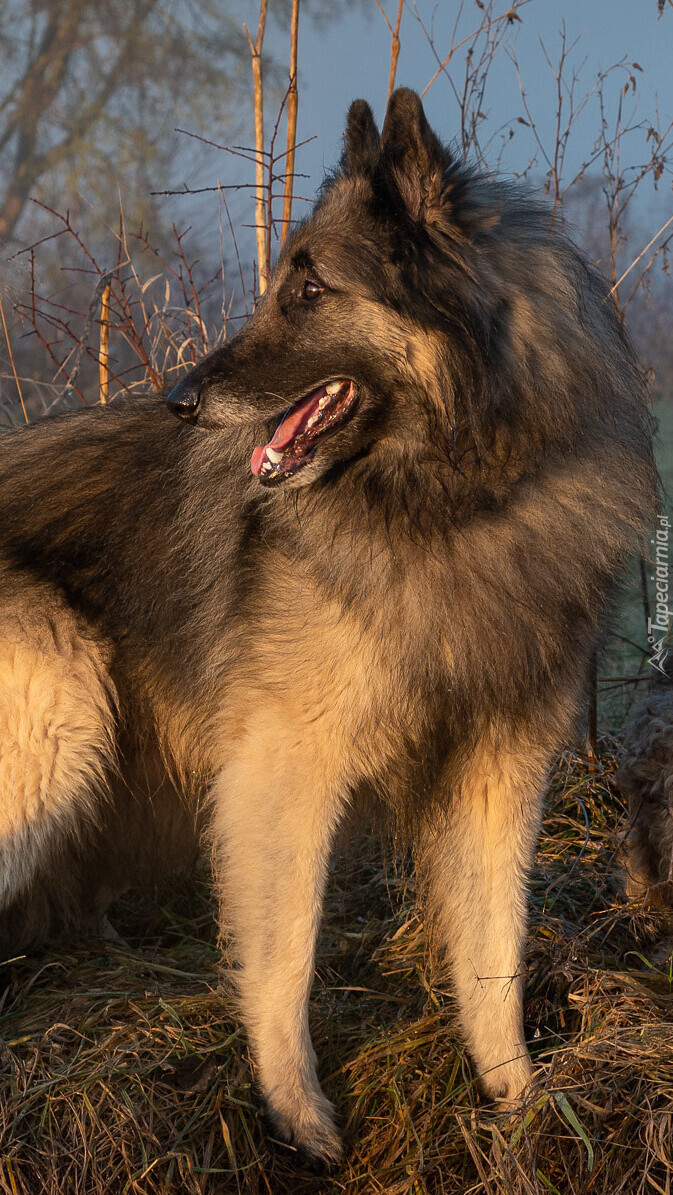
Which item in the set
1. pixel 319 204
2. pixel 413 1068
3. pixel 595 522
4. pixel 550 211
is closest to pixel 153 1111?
pixel 413 1068

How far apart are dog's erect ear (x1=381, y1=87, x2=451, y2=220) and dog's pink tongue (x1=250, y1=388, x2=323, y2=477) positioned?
0.42 meters

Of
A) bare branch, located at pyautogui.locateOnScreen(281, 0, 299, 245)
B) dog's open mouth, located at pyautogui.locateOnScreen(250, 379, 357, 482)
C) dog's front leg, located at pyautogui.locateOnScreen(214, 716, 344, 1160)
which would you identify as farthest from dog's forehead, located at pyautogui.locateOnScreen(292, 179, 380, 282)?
bare branch, located at pyautogui.locateOnScreen(281, 0, 299, 245)

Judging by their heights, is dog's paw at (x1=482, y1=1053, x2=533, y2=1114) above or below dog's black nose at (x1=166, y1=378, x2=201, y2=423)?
below

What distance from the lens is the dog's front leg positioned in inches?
81.7

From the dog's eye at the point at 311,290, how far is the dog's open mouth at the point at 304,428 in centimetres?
19

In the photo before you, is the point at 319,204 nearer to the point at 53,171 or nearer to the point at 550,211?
the point at 550,211

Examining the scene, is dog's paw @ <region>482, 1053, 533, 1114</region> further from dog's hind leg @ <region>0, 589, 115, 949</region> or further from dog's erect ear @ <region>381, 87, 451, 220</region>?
dog's erect ear @ <region>381, 87, 451, 220</region>

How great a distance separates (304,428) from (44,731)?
3.23ft

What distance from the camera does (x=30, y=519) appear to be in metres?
2.42

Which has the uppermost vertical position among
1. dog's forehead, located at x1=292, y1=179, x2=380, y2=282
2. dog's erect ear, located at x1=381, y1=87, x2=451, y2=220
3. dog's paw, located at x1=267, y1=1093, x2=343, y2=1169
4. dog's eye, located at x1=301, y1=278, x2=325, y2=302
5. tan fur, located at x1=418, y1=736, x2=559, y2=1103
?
dog's erect ear, located at x1=381, y1=87, x2=451, y2=220

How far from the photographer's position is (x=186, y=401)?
199cm

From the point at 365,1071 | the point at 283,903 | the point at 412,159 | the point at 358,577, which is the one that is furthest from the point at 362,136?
the point at 365,1071

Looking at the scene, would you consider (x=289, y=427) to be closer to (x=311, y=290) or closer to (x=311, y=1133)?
(x=311, y=290)

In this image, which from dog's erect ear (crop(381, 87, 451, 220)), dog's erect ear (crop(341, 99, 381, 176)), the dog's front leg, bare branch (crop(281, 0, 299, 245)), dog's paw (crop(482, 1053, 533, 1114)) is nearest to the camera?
dog's erect ear (crop(381, 87, 451, 220))
